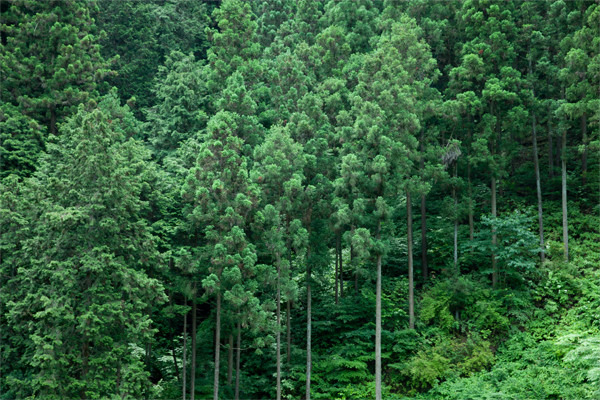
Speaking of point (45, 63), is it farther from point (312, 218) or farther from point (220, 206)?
point (312, 218)

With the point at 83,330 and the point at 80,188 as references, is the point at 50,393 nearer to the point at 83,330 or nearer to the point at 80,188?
the point at 83,330

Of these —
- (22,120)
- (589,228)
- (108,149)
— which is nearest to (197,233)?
(108,149)

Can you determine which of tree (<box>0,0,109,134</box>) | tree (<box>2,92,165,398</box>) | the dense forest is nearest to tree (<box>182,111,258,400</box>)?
the dense forest

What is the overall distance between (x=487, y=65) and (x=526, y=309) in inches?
458

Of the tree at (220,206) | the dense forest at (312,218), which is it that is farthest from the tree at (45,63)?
the tree at (220,206)

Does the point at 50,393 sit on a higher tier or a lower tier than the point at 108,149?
lower

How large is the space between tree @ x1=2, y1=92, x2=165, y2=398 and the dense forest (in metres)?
0.09

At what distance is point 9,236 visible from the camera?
71.6 ft

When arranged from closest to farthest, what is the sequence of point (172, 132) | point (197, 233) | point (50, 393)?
point (50, 393) < point (197, 233) < point (172, 132)

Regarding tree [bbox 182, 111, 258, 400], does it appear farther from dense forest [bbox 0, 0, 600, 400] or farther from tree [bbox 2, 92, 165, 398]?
tree [bbox 2, 92, 165, 398]

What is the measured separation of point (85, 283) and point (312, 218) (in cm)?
971

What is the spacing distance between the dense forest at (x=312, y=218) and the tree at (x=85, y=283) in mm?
87

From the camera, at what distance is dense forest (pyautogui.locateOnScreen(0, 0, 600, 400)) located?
20828 mm

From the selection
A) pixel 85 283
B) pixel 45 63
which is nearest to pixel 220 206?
pixel 85 283
